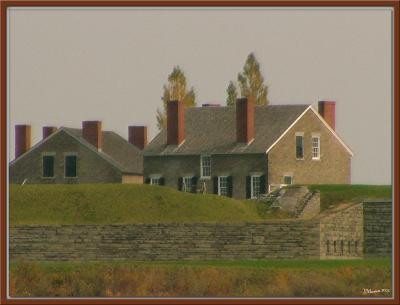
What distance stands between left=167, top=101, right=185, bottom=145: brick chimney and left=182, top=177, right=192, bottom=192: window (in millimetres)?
2089

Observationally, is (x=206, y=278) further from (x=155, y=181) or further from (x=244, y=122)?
(x=155, y=181)

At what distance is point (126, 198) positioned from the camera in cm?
6075

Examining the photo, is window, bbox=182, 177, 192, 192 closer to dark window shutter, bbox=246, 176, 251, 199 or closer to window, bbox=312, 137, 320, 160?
dark window shutter, bbox=246, 176, 251, 199

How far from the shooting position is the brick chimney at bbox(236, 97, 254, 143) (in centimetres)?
7319

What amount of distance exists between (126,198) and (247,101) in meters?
14.1

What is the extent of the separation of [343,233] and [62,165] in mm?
27362

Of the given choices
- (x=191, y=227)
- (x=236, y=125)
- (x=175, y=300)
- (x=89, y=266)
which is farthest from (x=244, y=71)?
(x=175, y=300)

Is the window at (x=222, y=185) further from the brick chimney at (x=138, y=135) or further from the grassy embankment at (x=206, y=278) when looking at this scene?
the grassy embankment at (x=206, y=278)

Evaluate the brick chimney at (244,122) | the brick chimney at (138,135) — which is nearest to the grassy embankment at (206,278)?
the brick chimney at (244,122)

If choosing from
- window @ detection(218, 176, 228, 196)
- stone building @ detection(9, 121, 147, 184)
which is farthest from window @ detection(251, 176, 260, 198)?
stone building @ detection(9, 121, 147, 184)

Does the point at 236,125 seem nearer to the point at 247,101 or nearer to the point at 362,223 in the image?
the point at 247,101

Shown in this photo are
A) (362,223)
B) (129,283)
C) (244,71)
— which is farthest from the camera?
(244,71)

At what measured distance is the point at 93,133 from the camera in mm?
80875

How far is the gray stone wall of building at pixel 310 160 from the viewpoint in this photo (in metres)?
73.4
